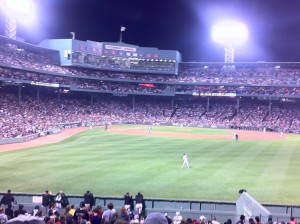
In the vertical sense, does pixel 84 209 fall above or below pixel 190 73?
below

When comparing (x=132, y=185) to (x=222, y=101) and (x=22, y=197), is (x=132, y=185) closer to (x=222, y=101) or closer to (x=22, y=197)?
(x=22, y=197)

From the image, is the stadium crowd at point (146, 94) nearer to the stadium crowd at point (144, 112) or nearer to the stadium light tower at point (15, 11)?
the stadium crowd at point (144, 112)

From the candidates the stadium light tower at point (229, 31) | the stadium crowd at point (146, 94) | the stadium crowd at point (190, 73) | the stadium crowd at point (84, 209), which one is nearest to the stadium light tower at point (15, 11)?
the stadium crowd at point (146, 94)

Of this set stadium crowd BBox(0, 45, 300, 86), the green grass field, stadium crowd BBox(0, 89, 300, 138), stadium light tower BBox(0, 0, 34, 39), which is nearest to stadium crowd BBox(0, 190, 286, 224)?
the green grass field

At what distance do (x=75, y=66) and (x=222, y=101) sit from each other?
4085 centimetres

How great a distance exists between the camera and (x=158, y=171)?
2822cm

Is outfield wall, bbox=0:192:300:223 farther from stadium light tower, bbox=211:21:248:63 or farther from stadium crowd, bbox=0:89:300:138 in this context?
stadium light tower, bbox=211:21:248:63

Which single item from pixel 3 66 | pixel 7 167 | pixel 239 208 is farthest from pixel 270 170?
pixel 3 66

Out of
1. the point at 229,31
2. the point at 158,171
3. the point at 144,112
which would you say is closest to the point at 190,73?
the point at 229,31

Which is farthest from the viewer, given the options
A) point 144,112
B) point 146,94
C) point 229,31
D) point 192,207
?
point 144,112

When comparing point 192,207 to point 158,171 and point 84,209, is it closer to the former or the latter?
point 84,209

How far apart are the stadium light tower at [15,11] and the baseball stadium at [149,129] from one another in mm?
4592

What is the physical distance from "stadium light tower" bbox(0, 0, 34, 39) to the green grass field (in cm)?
3984

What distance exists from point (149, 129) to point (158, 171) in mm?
33865
